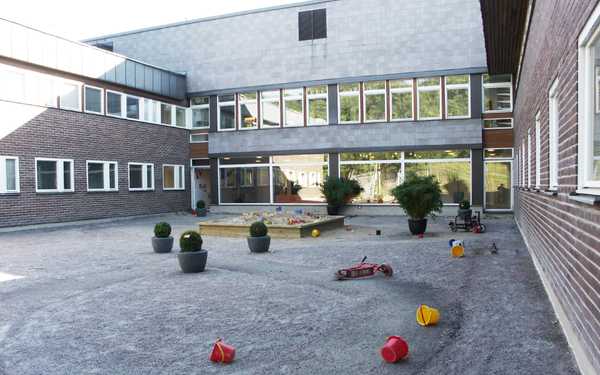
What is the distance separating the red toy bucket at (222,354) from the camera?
4.84m

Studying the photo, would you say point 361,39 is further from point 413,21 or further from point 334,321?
point 334,321

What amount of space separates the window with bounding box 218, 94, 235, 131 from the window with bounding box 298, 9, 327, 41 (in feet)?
16.2

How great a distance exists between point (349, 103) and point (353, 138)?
1.68m

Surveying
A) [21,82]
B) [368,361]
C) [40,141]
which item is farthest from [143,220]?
[368,361]

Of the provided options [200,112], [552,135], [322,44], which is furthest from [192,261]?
[200,112]

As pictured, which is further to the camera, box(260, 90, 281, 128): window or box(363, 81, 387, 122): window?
box(260, 90, 281, 128): window

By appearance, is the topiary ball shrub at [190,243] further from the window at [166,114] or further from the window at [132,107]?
the window at [166,114]

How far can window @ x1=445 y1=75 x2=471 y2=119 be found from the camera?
77.4ft

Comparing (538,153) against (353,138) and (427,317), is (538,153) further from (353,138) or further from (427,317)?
(353,138)

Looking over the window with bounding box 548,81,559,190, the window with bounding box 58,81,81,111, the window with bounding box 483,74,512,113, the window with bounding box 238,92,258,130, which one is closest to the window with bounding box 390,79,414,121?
the window with bounding box 483,74,512,113

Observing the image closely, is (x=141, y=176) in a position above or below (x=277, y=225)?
above

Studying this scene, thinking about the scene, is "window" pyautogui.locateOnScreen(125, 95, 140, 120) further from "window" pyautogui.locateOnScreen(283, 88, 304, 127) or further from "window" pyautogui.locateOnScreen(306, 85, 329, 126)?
"window" pyautogui.locateOnScreen(306, 85, 329, 126)

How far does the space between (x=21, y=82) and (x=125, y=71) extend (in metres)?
5.62

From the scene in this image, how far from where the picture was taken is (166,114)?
27.3 m
